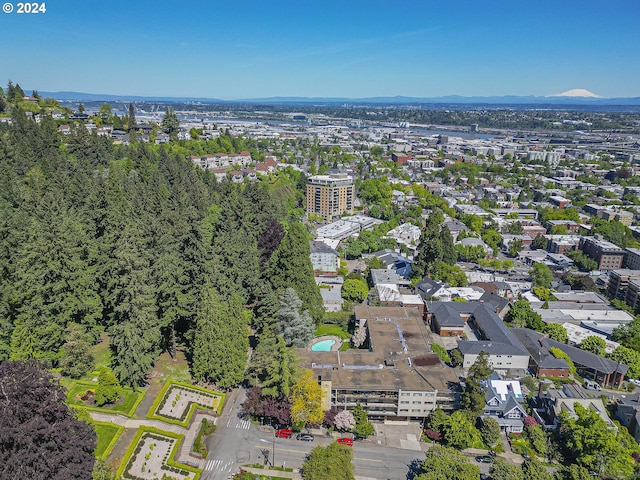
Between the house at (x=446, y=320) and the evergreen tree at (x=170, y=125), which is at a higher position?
the evergreen tree at (x=170, y=125)

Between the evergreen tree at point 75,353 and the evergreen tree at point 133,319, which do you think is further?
the evergreen tree at point 75,353

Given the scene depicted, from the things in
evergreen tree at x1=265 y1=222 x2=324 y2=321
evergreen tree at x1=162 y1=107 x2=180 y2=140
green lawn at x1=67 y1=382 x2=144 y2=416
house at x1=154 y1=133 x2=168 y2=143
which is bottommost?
green lawn at x1=67 y1=382 x2=144 y2=416

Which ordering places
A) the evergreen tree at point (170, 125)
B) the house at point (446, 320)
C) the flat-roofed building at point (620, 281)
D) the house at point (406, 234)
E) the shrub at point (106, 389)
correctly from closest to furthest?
the shrub at point (106, 389)
the house at point (446, 320)
the flat-roofed building at point (620, 281)
the house at point (406, 234)
the evergreen tree at point (170, 125)

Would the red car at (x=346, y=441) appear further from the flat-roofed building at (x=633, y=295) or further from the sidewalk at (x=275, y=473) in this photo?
the flat-roofed building at (x=633, y=295)


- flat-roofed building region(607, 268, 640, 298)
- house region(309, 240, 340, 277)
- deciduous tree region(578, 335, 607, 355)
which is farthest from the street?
flat-roofed building region(607, 268, 640, 298)

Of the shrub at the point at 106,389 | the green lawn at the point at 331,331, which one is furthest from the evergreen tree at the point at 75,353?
the green lawn at the point at 331,331

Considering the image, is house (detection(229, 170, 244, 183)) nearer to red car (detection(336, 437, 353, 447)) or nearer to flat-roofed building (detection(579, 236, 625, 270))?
flat-roofed building (detection(579, 236, 625, 270))
